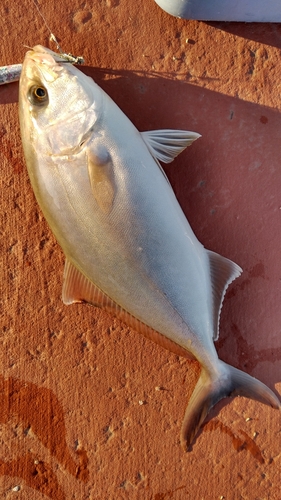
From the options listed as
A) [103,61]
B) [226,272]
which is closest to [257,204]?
[226,272]

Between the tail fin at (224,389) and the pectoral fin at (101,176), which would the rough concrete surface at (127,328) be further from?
the pectoral fin at (101,176)

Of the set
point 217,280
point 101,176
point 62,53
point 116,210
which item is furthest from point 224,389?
point 62,53

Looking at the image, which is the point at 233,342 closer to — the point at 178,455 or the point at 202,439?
the point at 202,439

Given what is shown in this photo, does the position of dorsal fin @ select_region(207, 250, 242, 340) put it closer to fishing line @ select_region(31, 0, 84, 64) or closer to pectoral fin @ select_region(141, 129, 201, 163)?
pectoral fin @ select_region(141, 129, 201, 163)

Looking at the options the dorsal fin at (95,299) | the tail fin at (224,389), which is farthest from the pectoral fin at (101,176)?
the tail fin at (224,389)

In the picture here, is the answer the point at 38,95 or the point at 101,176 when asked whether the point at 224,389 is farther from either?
the point at 38,95

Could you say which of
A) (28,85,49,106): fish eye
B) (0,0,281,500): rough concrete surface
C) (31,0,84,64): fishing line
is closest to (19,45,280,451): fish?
(28,85,49,106): fish eye

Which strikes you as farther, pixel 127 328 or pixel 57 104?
pixel 127 328
